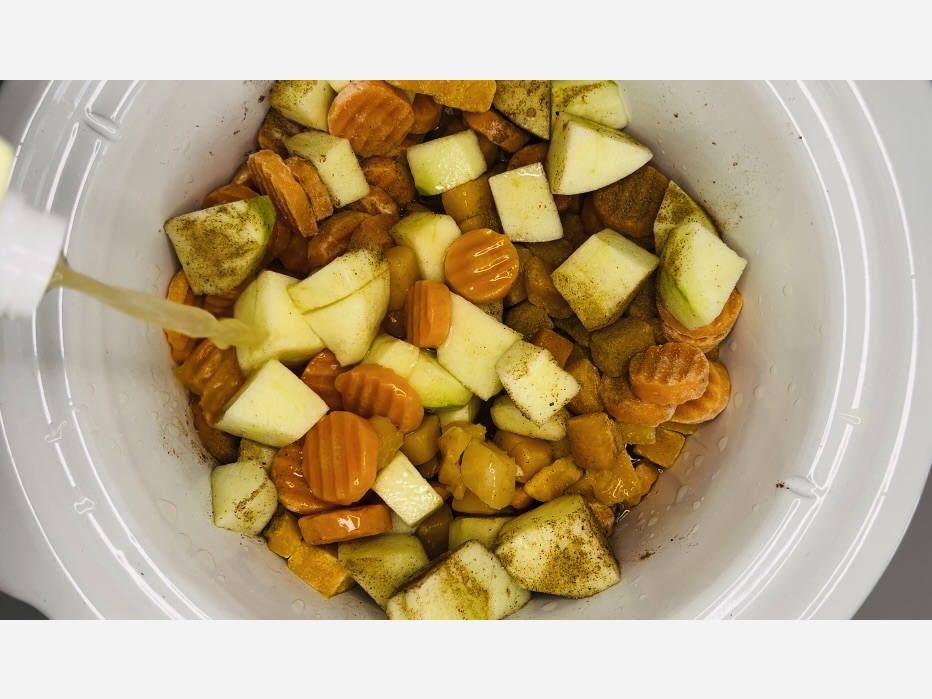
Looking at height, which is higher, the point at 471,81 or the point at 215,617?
the point at 471,81

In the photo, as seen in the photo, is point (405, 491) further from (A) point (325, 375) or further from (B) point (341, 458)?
(A) point (325, 375)

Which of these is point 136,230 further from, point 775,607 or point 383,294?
point 775,607

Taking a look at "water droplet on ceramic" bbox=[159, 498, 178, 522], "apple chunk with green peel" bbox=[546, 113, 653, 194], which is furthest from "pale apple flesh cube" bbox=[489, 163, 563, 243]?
"water droplet on ceramic" bbox=[159, 498, 178, 522]

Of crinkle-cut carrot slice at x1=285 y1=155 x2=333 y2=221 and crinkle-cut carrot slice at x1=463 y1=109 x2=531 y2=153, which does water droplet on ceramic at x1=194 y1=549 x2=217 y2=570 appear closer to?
crinkle-cut carrot slice at x1=285 y1=155 x2=333 y2=221

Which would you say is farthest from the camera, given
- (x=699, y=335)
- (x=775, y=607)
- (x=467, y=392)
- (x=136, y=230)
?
(x=467, y=392)

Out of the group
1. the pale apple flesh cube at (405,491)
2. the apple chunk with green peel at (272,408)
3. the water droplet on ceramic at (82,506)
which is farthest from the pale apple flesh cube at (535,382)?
the water droplet on ceramic at (82,506)

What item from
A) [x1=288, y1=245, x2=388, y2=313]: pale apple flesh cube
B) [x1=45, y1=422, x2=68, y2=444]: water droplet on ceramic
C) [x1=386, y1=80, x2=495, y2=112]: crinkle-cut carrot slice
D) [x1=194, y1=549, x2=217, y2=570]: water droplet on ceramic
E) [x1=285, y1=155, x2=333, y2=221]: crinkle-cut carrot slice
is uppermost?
[x1=386, y1=80, x2=495, y2=112]: crinkle-cut carrot slice

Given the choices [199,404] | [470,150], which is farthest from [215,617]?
[470,150]
